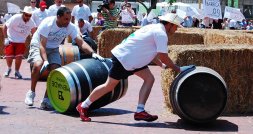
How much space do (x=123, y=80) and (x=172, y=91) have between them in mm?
1062

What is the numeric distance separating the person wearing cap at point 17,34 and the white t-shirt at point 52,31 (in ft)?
13.1

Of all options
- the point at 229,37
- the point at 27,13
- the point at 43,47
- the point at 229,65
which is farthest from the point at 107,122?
the point at 229,37

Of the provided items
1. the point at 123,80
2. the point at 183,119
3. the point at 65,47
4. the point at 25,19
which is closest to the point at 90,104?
the point at 123,80

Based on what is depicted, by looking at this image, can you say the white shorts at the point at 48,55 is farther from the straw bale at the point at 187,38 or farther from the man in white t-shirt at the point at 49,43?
the straw bale at the point at 187,38

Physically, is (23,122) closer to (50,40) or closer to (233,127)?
(50,40)

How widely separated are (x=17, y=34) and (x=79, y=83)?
19.5ft

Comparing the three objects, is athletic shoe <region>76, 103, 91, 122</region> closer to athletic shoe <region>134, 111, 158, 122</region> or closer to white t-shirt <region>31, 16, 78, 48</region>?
athletic shoe <region>134, 111, 158, 122</region>

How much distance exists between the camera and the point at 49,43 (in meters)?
10.4

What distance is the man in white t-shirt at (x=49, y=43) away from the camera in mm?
9992

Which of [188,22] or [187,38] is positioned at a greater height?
[187,38]

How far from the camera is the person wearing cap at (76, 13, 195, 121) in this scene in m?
8.67

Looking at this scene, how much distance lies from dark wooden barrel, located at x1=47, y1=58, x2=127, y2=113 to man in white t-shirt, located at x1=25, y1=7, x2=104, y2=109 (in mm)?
376

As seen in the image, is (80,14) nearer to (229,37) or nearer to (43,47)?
(229,37)

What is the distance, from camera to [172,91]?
8781mm
